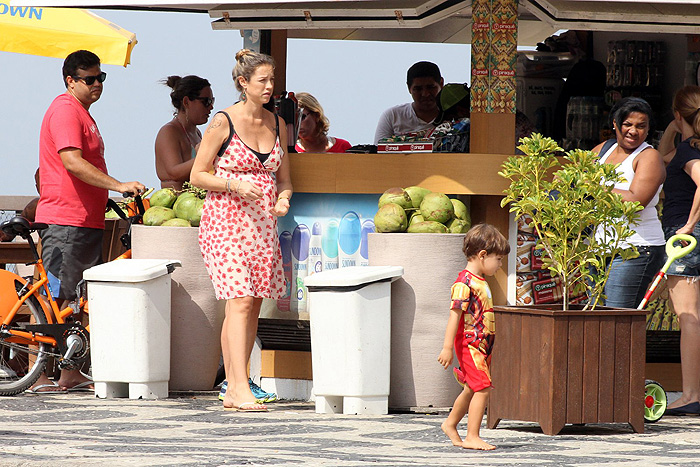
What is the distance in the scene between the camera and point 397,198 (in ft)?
26.4

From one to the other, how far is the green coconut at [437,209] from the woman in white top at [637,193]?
0.99 metres

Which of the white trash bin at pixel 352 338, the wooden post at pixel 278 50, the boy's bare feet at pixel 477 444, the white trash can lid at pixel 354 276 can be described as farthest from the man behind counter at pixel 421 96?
the boy's bare feet at pixel 477 444

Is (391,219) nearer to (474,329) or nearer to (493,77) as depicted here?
(493,77)

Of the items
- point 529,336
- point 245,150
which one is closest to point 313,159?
point 245,150

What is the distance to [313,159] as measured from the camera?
336 inches

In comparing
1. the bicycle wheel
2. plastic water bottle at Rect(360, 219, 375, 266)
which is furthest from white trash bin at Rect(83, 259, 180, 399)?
plastic water bottle at Rect(360, 219, 375, 266)

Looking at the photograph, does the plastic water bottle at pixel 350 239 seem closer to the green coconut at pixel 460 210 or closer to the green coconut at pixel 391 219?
the green coconut at pixel 391 219

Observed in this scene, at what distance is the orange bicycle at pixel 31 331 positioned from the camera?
8.50 meters

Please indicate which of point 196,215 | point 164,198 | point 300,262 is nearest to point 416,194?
point 300,262

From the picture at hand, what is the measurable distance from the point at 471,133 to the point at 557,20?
909mm

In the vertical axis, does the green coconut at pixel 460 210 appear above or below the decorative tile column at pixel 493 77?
below

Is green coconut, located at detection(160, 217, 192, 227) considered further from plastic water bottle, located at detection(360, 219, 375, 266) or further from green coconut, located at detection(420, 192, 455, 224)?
green coconut, located at detection(420, 192, 455, 224)

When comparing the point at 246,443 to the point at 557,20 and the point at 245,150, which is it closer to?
the point at 245,150

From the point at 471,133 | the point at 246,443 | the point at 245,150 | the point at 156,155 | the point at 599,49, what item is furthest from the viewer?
the point at 599,49
